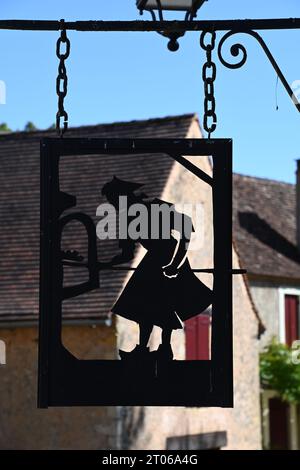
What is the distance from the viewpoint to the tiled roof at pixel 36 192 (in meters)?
17.7

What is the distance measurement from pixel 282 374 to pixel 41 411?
8.92 m

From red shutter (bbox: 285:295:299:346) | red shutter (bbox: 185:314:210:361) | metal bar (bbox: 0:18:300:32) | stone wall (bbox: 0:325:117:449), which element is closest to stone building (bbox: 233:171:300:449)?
red shutter (bbox: 285:295:299:346)

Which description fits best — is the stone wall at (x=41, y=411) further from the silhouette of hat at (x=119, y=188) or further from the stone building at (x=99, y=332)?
the silhouette of hat at (x=119, y=188)

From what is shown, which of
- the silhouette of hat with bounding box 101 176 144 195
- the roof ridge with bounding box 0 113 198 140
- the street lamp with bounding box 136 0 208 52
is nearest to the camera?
the silhouette of hat with bounding box 101 176 144 195

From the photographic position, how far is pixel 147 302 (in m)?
4.03

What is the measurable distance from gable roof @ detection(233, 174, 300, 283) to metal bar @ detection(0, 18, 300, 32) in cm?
2108

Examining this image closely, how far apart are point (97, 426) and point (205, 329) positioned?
366 centimetres

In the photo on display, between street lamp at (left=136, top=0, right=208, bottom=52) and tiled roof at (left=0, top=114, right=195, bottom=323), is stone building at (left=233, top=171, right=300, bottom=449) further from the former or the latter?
street lamp at (left=136, top=0, right=208, bottom=52)

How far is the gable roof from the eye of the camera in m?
26.4

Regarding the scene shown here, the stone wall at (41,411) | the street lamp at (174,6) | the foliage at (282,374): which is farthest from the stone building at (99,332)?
the street lamp at (174,6)

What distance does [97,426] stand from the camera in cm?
1736

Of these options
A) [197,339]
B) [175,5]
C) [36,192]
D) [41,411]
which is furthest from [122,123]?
[175,5]

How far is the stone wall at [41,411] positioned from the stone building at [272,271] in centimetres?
776

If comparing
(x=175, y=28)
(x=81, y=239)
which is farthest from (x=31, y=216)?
(x=175, y=28)
